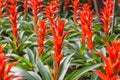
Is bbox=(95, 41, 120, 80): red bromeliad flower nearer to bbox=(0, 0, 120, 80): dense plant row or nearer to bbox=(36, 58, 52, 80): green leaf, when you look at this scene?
bbox=(0, 0, 120, 80): dense plant row

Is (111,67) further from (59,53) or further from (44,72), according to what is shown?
(44,72)

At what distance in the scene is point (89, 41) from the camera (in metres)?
4.45

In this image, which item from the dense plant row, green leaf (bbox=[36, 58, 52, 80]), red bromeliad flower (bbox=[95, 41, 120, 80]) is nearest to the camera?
red bromeliad flower (bbox=[95, 41, 120, 80])

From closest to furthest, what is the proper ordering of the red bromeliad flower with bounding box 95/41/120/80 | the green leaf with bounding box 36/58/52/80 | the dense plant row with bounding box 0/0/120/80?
the red bromeliad flower with bounding box 95/41/120/80 → the dense plant row with bounding box 0/0/120/80 → the green leaf with bounding box 36/58/52/80

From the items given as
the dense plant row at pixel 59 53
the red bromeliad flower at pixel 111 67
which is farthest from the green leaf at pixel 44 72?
the red bromeliad flower at pixel 111 67

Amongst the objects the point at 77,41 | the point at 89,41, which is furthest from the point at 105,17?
the point at 89,41

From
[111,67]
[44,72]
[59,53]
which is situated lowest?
[111,67]

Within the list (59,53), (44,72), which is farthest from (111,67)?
(44,72)

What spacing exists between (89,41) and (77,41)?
954 mm

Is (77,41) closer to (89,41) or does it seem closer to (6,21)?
(89,41)

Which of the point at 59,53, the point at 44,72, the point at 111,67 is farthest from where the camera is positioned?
the point at 44,72

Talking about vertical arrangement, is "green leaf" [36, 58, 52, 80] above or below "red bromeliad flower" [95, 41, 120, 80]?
above

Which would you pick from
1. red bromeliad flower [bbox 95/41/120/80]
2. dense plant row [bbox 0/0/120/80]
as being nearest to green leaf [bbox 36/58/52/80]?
dense plant row [bbox 0/0/120/80]

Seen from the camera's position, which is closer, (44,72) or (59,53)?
(59,53)
